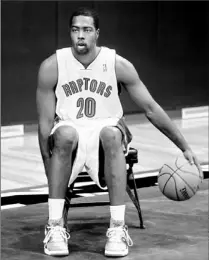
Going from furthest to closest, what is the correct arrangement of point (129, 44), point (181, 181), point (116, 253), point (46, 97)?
point (129, 44), point (181, 181), point (46, 97), point (116, 253)

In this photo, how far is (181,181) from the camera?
5.62m

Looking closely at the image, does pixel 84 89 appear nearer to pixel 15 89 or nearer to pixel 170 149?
pixel 170 149

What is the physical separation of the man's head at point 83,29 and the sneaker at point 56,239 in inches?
44.6

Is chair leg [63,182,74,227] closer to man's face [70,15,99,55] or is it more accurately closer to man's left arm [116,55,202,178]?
man's left arm [116,55,202,178]

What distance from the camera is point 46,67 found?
544 cm

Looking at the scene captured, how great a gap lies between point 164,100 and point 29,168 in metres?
3.89

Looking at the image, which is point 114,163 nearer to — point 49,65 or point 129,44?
point 49,65

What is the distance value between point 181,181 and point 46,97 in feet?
3.48

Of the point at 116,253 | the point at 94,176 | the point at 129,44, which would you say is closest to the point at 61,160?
the point at 94,176

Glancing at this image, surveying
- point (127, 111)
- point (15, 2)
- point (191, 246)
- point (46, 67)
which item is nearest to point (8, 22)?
point (15, 2)

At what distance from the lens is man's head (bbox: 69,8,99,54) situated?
17.6ft

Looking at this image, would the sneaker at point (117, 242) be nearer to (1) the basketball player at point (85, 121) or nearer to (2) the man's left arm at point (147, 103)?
(1) the basketball player at point (85, 121)

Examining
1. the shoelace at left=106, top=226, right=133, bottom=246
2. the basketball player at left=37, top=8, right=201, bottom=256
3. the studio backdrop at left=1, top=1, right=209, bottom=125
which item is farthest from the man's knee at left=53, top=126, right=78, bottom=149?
the studio backdrop at left=1, top=1, right=209, bottom=125

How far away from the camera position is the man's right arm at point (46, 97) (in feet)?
17.9
